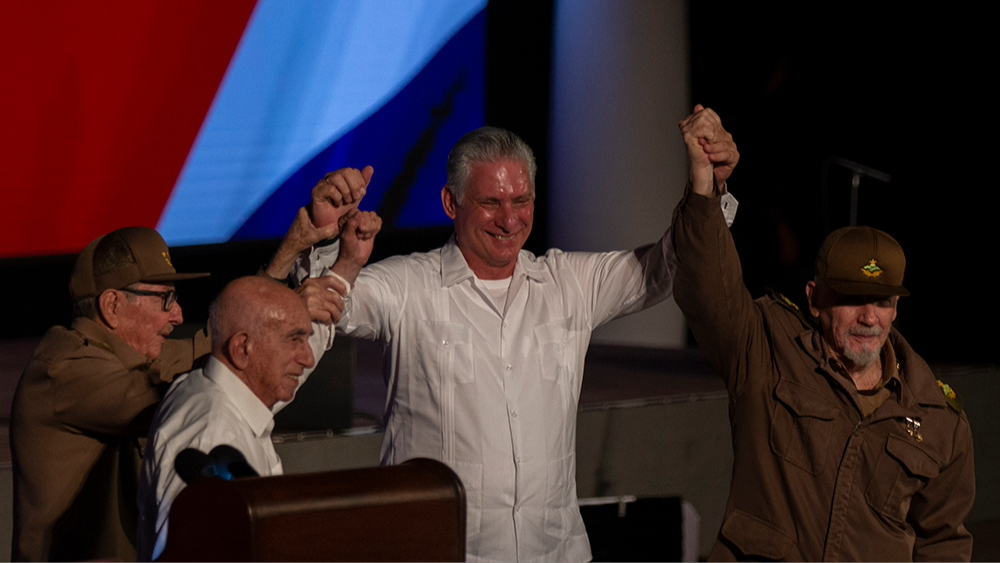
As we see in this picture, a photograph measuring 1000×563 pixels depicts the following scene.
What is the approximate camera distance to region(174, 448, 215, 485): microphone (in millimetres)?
1903

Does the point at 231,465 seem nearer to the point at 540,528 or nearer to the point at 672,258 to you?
the point at 540,528

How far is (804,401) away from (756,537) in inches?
12.8

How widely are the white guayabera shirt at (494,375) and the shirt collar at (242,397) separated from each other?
0.61 metres

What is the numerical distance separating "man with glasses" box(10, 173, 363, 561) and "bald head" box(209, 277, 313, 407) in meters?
0.44

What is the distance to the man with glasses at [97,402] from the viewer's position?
268 centimetres

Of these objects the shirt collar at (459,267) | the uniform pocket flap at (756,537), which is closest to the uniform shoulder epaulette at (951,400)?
the uniform pocket flap at (756,537)

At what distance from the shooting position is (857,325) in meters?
2.78

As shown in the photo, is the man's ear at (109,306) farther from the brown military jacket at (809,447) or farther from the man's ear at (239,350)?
the brown military jacket at (809,447)

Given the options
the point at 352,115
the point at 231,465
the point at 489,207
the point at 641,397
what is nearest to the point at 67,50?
the point at 352,115

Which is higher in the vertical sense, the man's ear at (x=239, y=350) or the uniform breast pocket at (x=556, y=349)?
the man's ear at (x=239, y=350)

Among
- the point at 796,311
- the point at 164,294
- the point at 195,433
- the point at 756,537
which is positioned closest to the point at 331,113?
the point at 164,294

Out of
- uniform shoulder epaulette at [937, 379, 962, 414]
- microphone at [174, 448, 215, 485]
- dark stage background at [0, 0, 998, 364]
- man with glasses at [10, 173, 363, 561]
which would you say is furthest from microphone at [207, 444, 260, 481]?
dark stage background at [0, 0, 998, 364]

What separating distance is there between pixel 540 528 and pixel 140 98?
155 inches

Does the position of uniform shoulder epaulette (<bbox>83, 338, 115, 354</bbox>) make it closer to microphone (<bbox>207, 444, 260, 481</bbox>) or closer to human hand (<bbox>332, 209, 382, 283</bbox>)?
human hand (<bbox>332, 209, 382, 283</bbox>)
